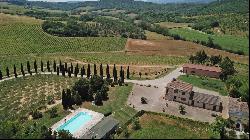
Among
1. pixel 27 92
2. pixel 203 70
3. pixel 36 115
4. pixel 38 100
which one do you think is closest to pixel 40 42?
pixel 27 92

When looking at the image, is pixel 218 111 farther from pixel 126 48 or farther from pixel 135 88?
pixel 126 48

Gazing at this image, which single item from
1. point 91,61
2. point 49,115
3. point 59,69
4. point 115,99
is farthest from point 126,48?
point 49,115

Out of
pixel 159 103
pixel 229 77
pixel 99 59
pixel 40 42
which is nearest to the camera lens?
pixel 159 103

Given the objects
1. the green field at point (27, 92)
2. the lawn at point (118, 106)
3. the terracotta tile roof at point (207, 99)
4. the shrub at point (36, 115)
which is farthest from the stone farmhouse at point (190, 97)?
the shrub at point (36, 115)

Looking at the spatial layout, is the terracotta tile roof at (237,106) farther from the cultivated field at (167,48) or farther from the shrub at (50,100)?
the cultivated field at (167,48)

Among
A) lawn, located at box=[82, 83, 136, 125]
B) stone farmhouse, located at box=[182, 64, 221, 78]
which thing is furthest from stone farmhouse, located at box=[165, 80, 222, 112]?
stone farmhouse, located at box=[182, 64, 221, 78]

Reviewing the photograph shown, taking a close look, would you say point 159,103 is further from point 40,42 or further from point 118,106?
point 40,42
